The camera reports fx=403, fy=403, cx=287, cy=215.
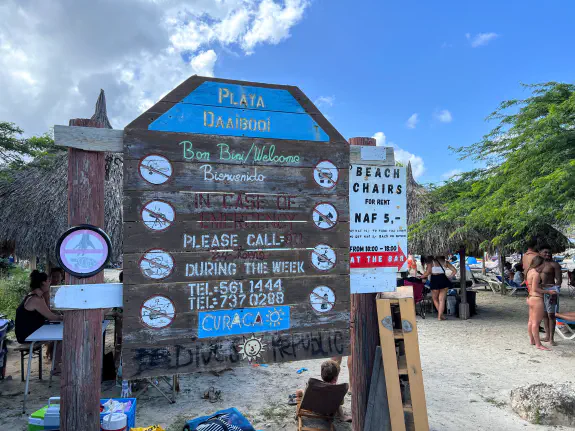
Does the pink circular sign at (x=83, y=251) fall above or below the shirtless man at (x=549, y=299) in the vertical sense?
above

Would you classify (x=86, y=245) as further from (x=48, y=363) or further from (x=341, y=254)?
(x=48, y=363)

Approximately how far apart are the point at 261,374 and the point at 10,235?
503 centimetres

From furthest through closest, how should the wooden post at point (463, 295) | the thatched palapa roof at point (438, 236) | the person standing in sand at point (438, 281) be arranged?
the thatched palapa roof at point (438, 236), the wooden post at point (463, 295), the person standing in sand at point (438, 281)

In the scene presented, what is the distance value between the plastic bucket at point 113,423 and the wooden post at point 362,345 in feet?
5.84

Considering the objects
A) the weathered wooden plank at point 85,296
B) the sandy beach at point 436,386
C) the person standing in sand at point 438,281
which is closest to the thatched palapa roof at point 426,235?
the person standing in sand at point 438,281

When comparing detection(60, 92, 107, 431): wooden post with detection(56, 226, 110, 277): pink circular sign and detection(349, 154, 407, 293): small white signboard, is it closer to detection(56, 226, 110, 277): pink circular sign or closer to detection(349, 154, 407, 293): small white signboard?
detection(56, 226, 110, 277): pink circular sign

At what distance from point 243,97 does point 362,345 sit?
2116mm

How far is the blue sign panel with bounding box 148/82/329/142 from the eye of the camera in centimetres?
268

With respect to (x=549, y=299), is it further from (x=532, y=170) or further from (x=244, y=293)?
(x=244, y=293)

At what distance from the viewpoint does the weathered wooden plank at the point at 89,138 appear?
2.44 metres

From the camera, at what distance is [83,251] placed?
2426mm

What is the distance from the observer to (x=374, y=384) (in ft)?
10.4

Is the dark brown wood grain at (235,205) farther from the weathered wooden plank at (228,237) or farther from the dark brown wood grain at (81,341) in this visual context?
the dark brown wood grain at (81,341)

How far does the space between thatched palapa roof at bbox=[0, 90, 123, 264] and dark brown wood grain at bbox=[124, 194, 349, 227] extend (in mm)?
4602
